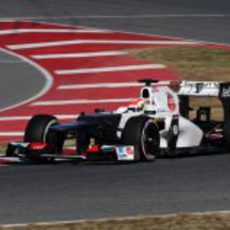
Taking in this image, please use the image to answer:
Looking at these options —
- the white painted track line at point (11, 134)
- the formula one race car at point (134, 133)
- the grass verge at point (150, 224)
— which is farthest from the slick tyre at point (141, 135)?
the grass verge at point (150, 224)

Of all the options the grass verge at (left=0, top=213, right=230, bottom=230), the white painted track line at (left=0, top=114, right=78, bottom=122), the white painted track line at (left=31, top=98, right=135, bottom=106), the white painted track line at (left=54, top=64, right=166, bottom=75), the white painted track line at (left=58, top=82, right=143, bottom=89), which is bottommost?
the grass verge at (left=0, top=213, right=230, bottom=230)

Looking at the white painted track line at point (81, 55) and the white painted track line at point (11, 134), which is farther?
the white painted track line at point (81, 55)

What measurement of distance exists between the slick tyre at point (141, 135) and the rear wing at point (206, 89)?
4.84 feet

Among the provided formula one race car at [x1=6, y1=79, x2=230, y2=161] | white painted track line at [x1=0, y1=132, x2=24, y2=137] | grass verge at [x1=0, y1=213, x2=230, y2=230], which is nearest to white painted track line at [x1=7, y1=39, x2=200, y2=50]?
white painted track line at [x1=0, y1=132, x2=24, y2=137]

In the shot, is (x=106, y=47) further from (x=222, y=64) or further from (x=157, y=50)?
(x=222, y=64)

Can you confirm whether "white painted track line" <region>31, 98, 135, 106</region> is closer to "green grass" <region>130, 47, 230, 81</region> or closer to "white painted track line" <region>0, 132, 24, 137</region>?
"green grass" <region>130, 47, 230, 81</region>

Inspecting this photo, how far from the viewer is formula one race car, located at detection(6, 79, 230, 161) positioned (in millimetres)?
13180

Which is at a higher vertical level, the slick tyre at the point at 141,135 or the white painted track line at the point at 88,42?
the white painted track line at the point at 88,42

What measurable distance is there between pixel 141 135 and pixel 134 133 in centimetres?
9

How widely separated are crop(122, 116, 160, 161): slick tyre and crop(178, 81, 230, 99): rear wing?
1.48 meters

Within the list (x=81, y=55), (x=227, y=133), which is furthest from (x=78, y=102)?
(x=227, y=133)

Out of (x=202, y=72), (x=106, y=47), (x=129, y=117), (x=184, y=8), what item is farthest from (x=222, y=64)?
(x=129, y=117)

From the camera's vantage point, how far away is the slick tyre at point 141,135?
13.2 m

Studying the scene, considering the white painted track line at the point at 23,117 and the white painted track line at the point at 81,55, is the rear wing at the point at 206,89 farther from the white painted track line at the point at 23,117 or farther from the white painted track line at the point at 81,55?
the white painted track line at the point at 81,55
